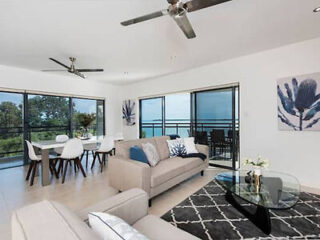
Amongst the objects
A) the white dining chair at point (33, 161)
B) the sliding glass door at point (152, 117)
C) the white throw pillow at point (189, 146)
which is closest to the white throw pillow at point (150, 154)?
the white throw pillow at point (189, 146)

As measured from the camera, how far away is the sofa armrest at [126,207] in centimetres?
114

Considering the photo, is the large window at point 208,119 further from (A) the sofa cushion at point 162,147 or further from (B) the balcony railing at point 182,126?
(A) the sofa cushion at point 162,147

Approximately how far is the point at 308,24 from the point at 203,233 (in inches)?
124

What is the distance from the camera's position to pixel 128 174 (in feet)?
7.98

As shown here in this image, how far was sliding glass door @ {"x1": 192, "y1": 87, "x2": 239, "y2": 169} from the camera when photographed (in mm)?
4203

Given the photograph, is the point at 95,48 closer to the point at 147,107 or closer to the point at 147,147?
the point at 147,147

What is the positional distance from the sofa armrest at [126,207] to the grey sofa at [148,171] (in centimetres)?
89

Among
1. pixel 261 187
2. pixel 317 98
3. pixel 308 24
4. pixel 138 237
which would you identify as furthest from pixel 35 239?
pixel 317 98

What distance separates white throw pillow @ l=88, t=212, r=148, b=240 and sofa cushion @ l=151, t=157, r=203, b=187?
1531 mm

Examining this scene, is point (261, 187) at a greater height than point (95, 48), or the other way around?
point (95, 48)

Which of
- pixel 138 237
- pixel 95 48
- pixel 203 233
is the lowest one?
pixel 203 233

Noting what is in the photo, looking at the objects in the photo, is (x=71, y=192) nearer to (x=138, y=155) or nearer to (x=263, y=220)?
(x=138, y=155)

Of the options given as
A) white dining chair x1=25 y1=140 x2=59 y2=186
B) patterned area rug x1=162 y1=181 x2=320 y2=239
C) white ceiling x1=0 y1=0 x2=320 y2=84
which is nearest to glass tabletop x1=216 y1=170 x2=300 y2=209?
patterned area rug x1=162 y1=181 x2=320 y2=239

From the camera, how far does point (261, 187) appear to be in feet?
7.10
